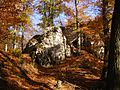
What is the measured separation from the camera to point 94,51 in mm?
28672

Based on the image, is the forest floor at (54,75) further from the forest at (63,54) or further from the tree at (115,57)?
the tree at (115,57)

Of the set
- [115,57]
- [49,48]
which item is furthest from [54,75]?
[115,57]

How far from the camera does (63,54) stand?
25.3 meters

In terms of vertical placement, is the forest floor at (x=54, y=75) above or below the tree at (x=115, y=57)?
below

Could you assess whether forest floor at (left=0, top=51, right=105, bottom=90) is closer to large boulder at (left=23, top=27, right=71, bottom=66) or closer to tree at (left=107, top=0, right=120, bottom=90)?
large boulder at (left=23, top=27, right=71, bottom=66)

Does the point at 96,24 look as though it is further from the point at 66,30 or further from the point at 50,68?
the point at 66,30

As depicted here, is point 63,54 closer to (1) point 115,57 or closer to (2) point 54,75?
(2) point 54,75

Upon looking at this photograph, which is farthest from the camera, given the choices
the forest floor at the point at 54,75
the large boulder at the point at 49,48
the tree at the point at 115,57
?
the large boulder at the point at 49,48

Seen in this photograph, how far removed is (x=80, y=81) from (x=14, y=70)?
16.7 feet

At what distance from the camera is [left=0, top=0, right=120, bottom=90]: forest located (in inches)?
303

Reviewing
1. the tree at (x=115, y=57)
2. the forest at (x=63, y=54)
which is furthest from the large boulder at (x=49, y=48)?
the tree at (x=115, y=57)

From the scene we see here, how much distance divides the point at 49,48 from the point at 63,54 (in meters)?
1.71

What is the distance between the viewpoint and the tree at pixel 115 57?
7109mm

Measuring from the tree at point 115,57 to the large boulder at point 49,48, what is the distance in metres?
16.2
